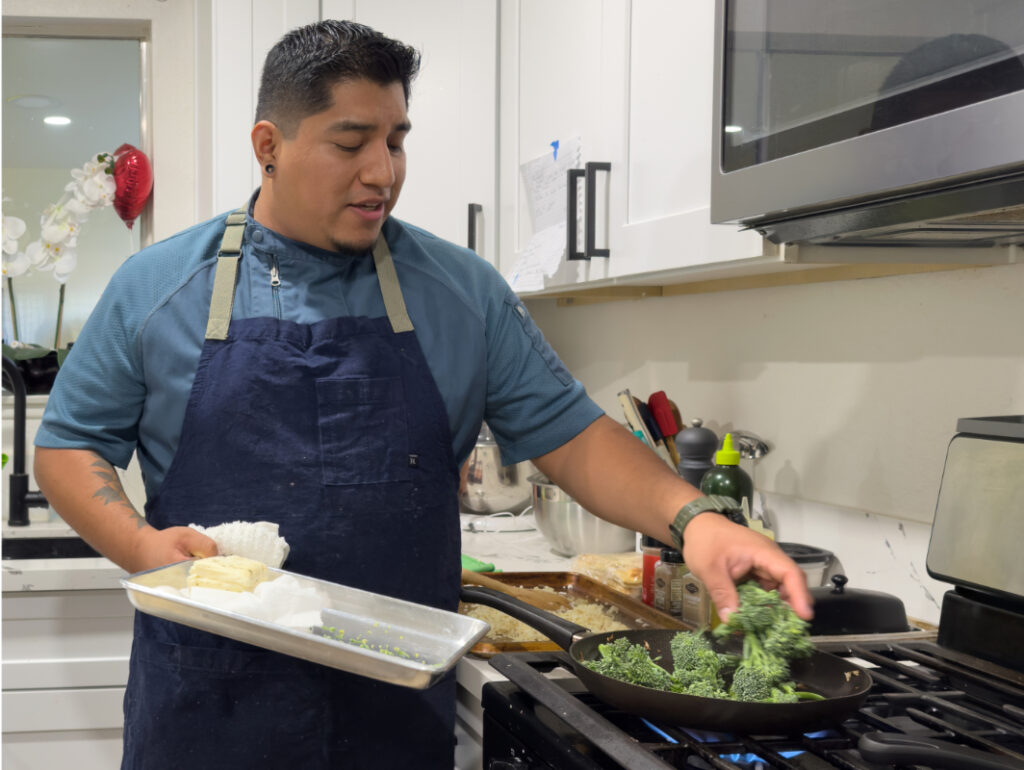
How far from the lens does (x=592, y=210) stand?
1.72 m

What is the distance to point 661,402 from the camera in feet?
6.06

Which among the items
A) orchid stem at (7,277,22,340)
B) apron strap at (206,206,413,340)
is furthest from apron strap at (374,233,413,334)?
orchid stem at (7,277,22,340)

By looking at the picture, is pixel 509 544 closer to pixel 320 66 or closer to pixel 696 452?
pixel 696 452

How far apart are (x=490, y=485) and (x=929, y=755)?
5.58 ft

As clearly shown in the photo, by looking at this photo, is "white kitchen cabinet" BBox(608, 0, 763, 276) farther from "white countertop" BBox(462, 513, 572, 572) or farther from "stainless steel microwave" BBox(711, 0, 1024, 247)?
"white countertop" BBox(462, 513, 572, 572)

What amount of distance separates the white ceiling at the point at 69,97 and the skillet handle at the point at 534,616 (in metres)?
1.96

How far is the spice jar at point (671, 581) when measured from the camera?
1457mm

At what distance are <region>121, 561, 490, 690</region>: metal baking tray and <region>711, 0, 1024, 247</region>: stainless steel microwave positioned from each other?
53cm

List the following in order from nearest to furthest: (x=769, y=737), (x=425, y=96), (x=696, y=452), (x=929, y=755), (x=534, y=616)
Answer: (x=929, y=755)
(x=769, y=737)
(x=534, y=616)
(x=696, y=452)
(x=425, y=96)

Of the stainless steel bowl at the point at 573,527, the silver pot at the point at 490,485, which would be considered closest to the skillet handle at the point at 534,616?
the stainless steel bowl at the point at 573,527

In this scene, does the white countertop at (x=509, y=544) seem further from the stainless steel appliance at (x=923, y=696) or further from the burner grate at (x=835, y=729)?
the burner grate at (x=835, y=729)

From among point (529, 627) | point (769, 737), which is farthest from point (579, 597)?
point (769, 737)

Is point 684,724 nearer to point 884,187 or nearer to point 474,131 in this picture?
point 884,187

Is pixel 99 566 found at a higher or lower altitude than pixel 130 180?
lower
